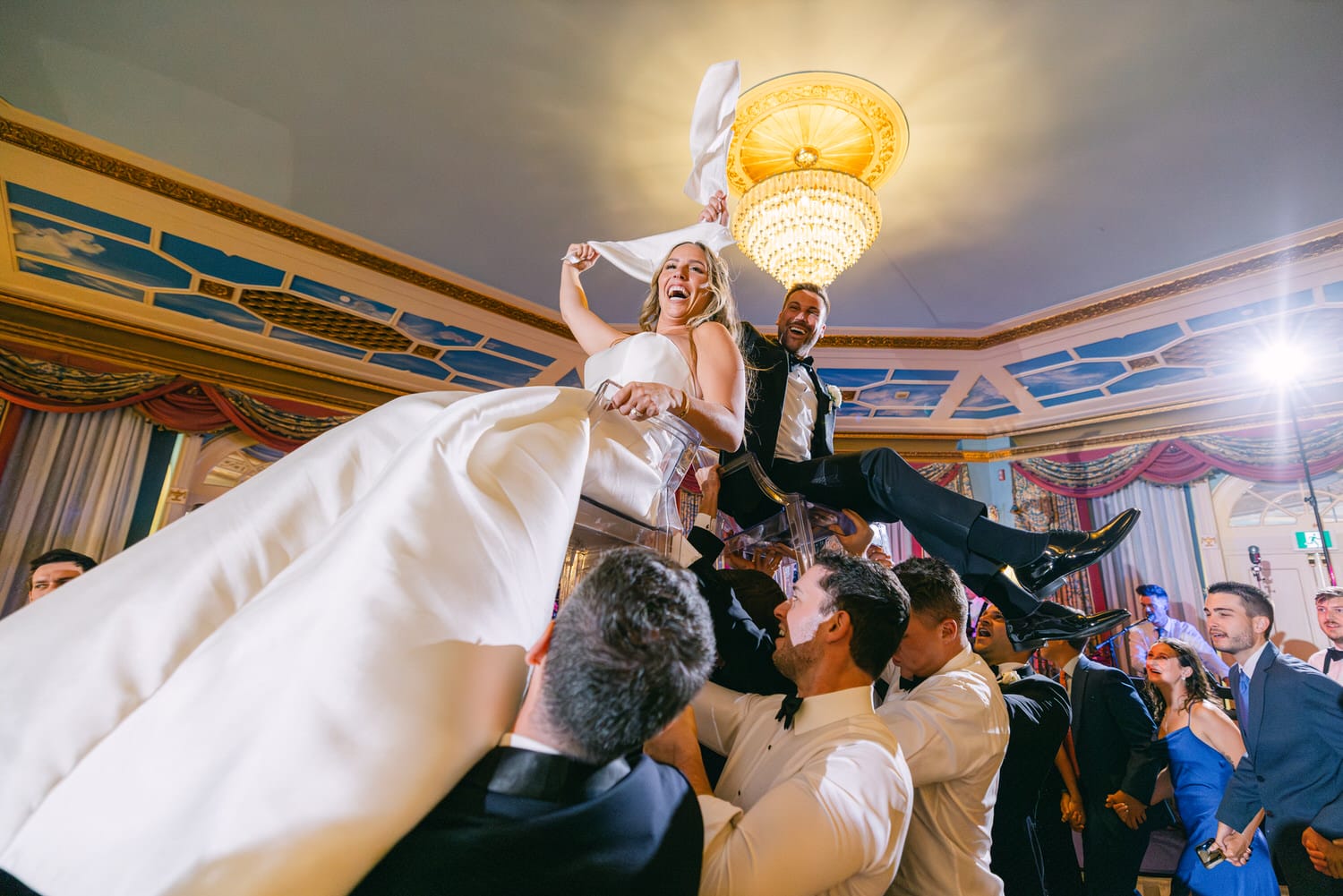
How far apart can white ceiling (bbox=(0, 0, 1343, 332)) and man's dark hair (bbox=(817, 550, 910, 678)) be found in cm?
286

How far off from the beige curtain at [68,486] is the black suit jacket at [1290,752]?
26.0 feet

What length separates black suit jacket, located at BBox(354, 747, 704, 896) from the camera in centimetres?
77

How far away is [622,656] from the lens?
0.84 metres

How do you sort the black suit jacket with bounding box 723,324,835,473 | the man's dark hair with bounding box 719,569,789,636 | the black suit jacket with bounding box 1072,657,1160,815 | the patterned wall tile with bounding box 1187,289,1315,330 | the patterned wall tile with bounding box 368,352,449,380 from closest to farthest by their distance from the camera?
the man's dark hair with bounding box 719,569,789,636
the black suit jacket with bounding box 723,324,835,473
the black suit jacket with bounding box 1072,657,1160,815
the patterned wall tile with bounding box 1187,289,1315,330
the patterned wall tile with bounding box 368,352,449,380

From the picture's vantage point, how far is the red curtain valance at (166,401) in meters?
5.39

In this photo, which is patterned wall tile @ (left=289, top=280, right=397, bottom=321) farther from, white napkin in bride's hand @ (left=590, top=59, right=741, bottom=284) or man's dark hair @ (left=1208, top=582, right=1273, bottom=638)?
man's dark hair @ (left=1208, top=582, right=1273, bottom=638)

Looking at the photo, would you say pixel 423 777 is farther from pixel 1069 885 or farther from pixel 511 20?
pixel 511 20

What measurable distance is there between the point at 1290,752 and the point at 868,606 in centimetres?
273

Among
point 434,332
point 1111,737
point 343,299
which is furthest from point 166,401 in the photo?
point 1111,737

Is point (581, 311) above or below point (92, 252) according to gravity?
below

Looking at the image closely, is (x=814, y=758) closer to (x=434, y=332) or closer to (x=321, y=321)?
(x=434, y=332)

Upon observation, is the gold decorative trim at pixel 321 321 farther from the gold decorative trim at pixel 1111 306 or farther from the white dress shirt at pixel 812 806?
the white dress shirt at pixel 812 806

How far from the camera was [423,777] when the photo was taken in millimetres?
751

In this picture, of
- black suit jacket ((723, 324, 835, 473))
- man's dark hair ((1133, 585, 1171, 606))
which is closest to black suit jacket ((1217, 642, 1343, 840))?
black suit jacket ((723, 324, 835, 473))
